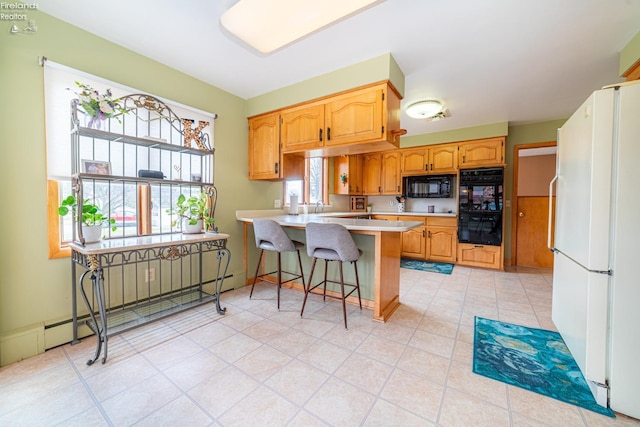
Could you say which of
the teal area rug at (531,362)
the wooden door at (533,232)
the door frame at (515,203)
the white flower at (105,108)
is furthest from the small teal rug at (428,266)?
the white flower at (105,108)

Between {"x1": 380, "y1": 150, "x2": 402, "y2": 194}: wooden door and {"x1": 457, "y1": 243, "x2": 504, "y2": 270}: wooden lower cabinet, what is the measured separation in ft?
5.37

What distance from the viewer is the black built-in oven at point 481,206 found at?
4.10 m

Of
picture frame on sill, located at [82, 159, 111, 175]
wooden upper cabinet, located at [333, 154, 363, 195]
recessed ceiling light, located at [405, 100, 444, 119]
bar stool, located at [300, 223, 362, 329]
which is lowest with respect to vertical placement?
bar stool, located at [300, 223, 362, 329]

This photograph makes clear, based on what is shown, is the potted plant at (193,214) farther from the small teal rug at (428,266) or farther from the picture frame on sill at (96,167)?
the small teal rug at (428,266)

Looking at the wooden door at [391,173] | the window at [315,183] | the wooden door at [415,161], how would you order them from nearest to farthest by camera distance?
1. the window at [315,183]
2. the wooden door at [415,161]
3. the wooden door at [391,173]

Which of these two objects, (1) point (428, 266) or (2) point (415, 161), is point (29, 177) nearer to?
(1) point (428, 266)

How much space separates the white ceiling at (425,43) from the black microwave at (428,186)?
6.14 feet

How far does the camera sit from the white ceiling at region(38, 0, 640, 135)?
1771 millimetres

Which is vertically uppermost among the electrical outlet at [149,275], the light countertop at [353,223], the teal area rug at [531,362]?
the light countertop at [353,223]

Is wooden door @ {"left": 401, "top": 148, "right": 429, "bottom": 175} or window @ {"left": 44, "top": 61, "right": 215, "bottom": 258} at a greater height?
wooden door @ {"left": 401, "top": 148, "right": 429, "bottom": 175}

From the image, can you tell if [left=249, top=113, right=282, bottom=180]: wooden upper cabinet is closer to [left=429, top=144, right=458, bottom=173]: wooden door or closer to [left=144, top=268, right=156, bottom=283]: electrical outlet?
[left=144, top=268, right=156, bottom=283]: electrical outlet

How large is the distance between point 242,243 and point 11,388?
212 centimetres

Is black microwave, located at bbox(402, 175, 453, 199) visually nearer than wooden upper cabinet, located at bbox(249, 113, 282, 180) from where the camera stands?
No

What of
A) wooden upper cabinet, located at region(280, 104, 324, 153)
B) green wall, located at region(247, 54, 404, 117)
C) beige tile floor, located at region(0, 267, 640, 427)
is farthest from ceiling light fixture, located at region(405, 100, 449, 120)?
beige tile floor, located at region(0, 267, 640, 427)
